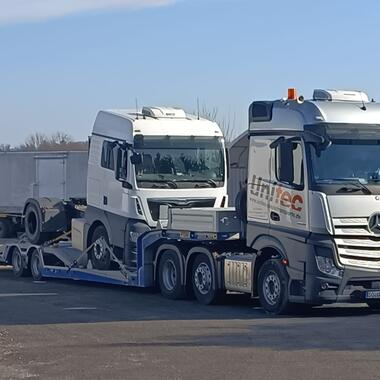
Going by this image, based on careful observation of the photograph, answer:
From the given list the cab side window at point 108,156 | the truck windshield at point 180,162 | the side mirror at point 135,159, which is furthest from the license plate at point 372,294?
the cab side window at point 108,156

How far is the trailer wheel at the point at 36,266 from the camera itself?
23469 millimetres

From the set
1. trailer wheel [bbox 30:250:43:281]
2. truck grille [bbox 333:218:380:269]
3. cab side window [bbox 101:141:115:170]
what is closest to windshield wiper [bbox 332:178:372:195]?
truck grille [bbox 333:218:380:269]

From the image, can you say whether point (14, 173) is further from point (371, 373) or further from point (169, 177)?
point (371, 373)

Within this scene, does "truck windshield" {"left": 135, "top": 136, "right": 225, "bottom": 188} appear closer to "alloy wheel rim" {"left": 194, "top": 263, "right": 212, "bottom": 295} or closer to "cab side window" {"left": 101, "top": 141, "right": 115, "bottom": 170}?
"cab side window" {"left": 101, "top": 141, "right": 115, "bottom": 170}

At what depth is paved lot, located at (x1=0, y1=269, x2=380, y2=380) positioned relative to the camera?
1114 cm

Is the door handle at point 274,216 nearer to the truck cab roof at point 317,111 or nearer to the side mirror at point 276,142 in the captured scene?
the side mirror at point 276,142

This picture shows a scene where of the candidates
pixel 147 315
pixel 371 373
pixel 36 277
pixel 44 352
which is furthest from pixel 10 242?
pixel 371 373

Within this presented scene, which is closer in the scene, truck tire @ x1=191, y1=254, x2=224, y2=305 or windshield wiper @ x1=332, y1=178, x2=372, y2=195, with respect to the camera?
windshield wiper @ x1=332, y1=178, x2=372, y2=195

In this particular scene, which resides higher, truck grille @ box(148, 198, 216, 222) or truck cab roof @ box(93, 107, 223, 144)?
truck cab roof @ box(93, 107, 223, 144)

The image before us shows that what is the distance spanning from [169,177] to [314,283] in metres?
5.61

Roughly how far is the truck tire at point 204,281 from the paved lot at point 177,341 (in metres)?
0.21

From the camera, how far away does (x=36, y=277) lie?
78.0 ft

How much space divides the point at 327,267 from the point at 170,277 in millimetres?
4583

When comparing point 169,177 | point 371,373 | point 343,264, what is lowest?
point 371,373
